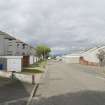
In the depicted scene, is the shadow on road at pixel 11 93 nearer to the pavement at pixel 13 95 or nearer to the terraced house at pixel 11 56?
the pavement at pixel 13 95

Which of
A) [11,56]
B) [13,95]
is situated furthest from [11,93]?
[11,56]

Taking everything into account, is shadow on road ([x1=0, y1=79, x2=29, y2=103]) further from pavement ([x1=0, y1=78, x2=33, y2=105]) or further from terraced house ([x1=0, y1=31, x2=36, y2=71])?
terraced house ([x1=0, y1=31, x2=36, y2=71])

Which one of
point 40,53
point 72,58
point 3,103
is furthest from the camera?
point 40,53

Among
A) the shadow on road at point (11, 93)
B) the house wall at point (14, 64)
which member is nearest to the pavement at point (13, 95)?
the shadow on road at point (11, 93)

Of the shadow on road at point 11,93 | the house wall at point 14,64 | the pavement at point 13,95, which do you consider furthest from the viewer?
the house wall at point 14,64

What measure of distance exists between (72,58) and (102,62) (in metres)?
44.6

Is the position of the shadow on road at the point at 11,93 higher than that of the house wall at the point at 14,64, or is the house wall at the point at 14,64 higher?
the house wall at the point at 14,64

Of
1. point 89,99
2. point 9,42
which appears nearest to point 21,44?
point 9,42

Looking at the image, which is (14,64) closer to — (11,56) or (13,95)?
(11,56)

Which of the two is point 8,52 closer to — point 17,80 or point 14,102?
point 17,80

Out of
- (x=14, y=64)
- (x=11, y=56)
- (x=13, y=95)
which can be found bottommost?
(x=13, y=95)

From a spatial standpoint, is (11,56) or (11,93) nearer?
(11,93)

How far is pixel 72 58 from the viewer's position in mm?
105875

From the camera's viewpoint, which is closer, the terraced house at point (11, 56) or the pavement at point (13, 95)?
the pavement at point (13, 95)
